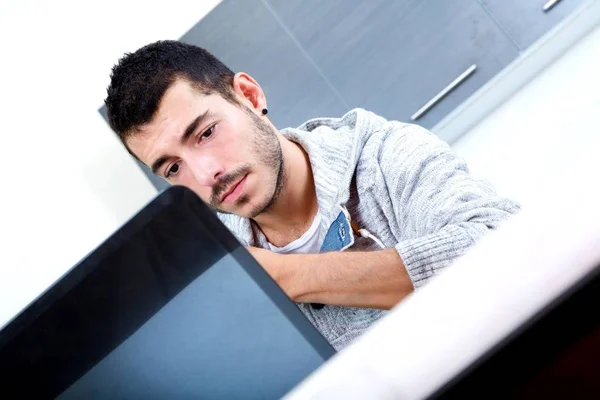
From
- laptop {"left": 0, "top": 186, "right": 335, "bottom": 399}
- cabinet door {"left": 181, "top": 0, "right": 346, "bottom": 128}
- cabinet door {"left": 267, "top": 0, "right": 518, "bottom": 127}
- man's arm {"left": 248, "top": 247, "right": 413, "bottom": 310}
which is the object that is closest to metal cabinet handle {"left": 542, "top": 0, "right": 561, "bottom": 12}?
cabinet door {"left": 267, "top": 0, "right": 518, "bottom": 127}

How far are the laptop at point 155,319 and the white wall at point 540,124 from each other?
149cm

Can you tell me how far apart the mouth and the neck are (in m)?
0.07

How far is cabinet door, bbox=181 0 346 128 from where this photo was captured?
1.89m

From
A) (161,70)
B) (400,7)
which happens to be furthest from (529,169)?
(161,70)

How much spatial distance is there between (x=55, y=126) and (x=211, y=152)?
3.82ft

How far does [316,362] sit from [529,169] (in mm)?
1634

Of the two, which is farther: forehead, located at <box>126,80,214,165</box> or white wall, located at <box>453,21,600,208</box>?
white wall, located at <box>453,21,600,208</box>

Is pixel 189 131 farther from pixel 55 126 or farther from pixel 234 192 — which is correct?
pixel 55 126

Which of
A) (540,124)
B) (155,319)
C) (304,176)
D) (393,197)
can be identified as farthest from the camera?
(540,124)

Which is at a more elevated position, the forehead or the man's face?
the forehead

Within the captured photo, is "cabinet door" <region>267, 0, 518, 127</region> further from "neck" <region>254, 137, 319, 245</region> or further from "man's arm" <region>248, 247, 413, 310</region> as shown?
"man's arm" <region>248, 247, 413, 310</region>

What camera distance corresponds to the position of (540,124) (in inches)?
76.9

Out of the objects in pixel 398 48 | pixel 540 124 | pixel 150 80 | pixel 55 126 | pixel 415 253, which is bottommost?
pixel 540 124

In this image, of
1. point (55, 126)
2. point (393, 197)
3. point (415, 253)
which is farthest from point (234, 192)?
point (55, 126)
